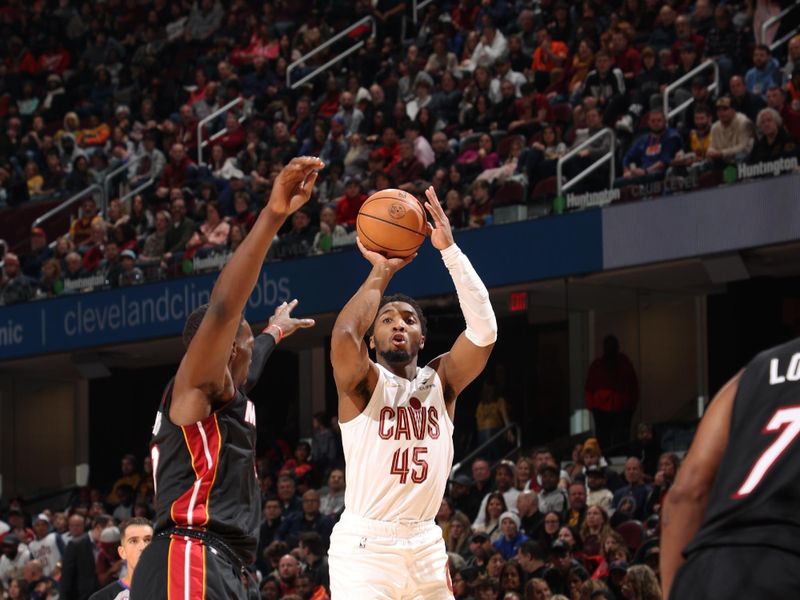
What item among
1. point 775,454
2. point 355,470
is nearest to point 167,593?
point 355,470

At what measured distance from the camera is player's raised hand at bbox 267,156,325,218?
5.12 meters

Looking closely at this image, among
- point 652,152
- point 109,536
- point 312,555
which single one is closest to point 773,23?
point 652,152

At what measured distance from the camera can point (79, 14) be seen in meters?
27.8

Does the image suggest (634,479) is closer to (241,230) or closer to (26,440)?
(241,230)

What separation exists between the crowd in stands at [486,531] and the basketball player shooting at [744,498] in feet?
24.9

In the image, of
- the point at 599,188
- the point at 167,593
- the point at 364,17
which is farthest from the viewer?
the point at 364,17

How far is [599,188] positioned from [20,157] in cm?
1230

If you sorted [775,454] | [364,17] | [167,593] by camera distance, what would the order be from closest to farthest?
[775,454] → [167,593] → [364,17]

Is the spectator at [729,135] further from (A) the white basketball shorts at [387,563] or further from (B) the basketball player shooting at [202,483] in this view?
(B) the basketball player shooting at [202,483]

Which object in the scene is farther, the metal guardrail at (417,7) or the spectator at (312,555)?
the metal guardrail at (417,7)

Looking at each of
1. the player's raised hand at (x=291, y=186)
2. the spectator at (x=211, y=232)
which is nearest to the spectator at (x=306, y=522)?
the spectator at (x=211, y=232)

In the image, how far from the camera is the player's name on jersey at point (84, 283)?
66.6 ft

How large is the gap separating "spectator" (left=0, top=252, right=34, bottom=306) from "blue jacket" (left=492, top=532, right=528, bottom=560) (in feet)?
32.1

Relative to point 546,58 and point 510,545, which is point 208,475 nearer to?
point 510,545
